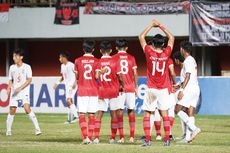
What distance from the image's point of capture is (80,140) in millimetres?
22703

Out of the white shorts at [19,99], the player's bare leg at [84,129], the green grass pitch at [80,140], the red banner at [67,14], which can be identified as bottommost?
the green grass pitch at [80,140]

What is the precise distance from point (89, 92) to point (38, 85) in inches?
664

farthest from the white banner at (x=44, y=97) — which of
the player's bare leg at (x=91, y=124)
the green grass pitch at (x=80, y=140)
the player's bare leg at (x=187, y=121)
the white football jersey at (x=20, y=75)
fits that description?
the player's bare leg at (x=91, y=124)

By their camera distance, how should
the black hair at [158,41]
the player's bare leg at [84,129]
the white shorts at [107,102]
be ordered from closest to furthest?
the black hair at [158,41] < the player's bare leg at [84,129] < the white shorts at [107,102]

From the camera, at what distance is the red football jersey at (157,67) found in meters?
20.3

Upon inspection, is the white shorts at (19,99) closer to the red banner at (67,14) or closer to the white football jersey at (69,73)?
the white football jersey at (69,73)

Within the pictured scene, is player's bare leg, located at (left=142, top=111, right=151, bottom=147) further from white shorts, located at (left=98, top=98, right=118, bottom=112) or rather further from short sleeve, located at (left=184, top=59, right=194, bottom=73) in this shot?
short sleeve, located at (left=184, top=59, right=194, bottom=73)

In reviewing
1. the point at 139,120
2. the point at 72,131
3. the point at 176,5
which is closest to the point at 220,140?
the point at 72,131

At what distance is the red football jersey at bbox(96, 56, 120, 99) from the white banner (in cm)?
1552

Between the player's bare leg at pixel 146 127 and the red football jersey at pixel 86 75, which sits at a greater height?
the red football jersey at pixel 86 75

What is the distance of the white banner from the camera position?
37.4 meters

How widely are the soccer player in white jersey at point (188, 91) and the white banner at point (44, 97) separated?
49.8 ft

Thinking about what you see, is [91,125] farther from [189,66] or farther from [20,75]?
[20,75]

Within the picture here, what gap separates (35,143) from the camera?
70.1ft
